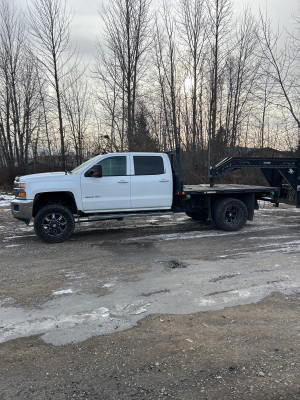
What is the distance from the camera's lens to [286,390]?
2617 mm

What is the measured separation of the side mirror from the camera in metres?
7.74

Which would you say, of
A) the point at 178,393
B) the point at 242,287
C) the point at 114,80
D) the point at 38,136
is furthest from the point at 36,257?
the point at 38,136

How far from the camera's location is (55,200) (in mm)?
8008

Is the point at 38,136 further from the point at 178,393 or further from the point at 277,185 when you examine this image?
the point at 178,393

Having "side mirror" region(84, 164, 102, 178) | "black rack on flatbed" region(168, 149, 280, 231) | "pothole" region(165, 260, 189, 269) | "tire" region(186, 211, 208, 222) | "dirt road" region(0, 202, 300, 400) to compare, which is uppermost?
"side mirror" region(84, 164, 102, 178)

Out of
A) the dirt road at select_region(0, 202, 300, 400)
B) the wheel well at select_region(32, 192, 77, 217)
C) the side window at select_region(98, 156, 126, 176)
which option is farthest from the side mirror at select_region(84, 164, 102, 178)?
the dirt road at select_region(0, 202, 300, 400)

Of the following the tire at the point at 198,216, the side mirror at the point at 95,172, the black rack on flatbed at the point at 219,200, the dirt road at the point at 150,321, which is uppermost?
the side mirror at the point at 95,172

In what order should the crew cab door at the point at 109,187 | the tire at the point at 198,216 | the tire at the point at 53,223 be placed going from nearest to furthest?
the tire at the point at 53,223 < the crew cab door at the point at 109,187 < the tire at the point at 198,216

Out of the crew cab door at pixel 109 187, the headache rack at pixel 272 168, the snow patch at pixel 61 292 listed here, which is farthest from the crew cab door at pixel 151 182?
the snow patch at pixel 61 292

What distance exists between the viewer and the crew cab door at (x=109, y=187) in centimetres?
785

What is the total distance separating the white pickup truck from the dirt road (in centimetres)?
86

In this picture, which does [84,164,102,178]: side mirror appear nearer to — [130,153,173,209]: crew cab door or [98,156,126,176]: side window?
[98,156,126,176]: side window

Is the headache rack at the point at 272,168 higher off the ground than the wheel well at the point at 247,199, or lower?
higher

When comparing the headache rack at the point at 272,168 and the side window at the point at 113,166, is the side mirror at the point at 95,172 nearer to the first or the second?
the side window at the point at 113,166
